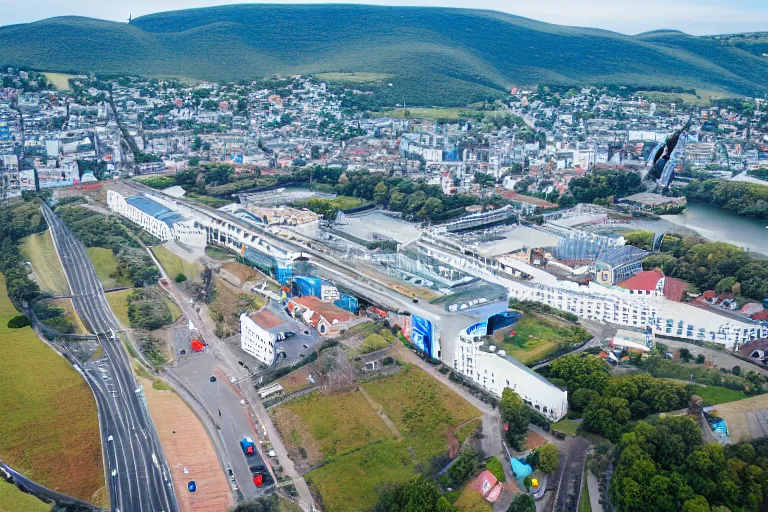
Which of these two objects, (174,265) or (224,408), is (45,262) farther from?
(224,408)

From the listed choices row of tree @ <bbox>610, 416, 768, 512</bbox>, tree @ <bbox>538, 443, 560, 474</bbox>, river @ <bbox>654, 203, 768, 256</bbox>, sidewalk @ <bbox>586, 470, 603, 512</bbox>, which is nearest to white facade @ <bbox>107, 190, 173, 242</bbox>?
tree @ <bbox>538, 443, 560, 474</bbox>

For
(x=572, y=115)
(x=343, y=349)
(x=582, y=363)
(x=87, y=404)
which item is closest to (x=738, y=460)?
(x=582, y=363)

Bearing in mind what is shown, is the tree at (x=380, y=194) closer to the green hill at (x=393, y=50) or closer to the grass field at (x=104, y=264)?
the grass field at (x=104, y=264)

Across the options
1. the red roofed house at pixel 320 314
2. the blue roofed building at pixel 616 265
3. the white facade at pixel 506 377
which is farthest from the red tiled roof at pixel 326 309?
the blue roofed building at pixel 616 265

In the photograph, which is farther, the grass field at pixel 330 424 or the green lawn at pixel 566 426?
the green lawn at pixel 566 426

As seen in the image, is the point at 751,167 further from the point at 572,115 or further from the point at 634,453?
the point at 634,453

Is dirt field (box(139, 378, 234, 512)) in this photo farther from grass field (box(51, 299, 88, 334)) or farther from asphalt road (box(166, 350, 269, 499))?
grass field (box(51, 299, 88, 334))
